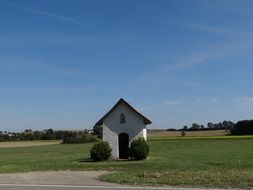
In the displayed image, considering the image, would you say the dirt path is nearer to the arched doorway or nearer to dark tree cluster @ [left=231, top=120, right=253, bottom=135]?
the arched doorway

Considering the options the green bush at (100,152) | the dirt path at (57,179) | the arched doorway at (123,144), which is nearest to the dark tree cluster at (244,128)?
the arched doorway at (123,144)

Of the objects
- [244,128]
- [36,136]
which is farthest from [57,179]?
[36,136]

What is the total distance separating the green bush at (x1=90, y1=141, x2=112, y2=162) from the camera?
32031mm

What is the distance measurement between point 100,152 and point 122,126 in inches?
137

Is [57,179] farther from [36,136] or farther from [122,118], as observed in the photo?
[36,136]

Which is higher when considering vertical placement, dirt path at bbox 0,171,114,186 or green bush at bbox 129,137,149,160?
green bush at bbox 129,137,149,160

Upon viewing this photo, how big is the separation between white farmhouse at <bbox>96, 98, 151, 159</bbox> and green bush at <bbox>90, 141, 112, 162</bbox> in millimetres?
2239

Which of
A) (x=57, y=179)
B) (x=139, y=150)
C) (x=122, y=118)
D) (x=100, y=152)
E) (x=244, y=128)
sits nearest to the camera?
(x=57, y=179)

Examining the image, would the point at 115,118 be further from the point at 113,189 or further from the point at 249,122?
the point at 249,122

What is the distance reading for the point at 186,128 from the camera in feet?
504

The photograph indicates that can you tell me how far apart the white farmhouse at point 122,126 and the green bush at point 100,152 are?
224cm

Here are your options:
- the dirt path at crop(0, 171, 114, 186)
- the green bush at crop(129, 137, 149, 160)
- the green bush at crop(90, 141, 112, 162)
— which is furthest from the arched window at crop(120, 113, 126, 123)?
the dirt path at crop(0, 171, 114, 186)

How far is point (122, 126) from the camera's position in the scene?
114 ft

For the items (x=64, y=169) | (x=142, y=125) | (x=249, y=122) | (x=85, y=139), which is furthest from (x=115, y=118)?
(x=249, y=122)
